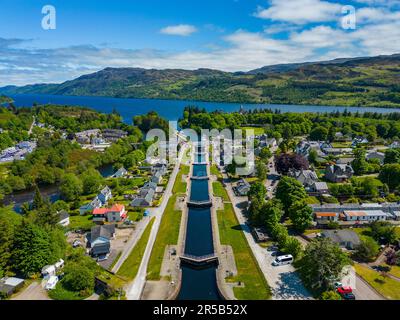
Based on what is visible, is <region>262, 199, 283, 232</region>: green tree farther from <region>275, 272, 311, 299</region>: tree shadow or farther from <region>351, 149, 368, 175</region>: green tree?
<region>351, 149, 368, 175</region>: green tree

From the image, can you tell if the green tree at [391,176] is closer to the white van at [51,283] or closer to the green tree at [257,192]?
the green tree at [257,192]

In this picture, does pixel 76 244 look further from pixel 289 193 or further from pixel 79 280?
pixel 289 193

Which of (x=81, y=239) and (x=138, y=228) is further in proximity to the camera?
(x=138, y=228)

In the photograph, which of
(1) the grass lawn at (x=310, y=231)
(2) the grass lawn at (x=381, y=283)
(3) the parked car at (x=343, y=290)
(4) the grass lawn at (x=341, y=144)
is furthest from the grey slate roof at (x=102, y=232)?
(4) the grass lawn at (x=341, y=144)
